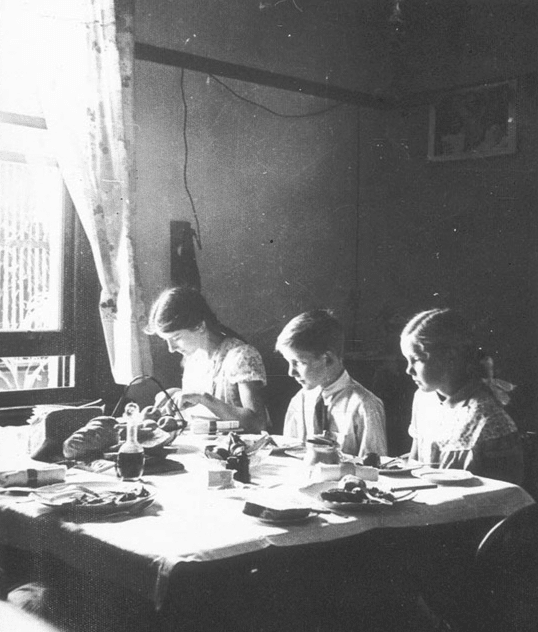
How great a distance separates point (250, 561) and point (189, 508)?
33 cm

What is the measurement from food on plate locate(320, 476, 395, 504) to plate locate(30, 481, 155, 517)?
1.42 ft

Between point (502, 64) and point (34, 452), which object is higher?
point (502, 64)

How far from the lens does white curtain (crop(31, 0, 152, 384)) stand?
12.6ft

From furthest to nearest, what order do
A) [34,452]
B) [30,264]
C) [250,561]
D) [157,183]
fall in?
1. [157,183]
2. [30,264]
3. [34,452]
4. [250,561]

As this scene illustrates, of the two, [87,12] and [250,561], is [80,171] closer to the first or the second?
[87,12]

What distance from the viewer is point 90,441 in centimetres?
256

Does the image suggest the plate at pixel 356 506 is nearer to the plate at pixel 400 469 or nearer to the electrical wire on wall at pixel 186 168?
the plate at pixel 400 469

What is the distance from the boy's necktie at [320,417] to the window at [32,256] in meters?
1.43

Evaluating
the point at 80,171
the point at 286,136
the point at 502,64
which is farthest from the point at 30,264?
the point at 502,64

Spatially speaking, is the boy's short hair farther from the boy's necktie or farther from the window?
the window

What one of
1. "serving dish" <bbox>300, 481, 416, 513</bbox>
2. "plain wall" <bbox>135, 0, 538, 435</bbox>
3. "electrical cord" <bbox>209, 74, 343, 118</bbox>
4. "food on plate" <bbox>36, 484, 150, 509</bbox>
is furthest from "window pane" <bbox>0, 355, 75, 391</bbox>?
"serving dish" <bbox>300, 481, 416, 513</bbox>

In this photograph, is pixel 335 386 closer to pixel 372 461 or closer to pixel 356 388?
pixel 356 388

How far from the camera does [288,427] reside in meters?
3.40

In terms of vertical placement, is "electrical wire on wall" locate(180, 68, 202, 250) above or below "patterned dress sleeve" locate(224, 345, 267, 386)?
above
